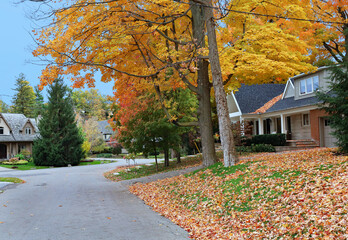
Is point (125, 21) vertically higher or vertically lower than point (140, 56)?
higher

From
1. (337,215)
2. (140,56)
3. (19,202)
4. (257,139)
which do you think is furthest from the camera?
(257,139)

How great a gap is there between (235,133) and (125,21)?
13331mm

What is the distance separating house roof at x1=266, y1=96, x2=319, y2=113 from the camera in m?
22.9

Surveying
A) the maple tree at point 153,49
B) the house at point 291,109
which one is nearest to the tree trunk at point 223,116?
the maple tree at point 153,49

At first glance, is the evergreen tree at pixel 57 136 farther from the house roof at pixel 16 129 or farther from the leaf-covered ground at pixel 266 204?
the leaf-covered ground at pixel 266 204

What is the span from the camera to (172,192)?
11508 millimetres

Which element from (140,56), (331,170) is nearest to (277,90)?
(140,56)

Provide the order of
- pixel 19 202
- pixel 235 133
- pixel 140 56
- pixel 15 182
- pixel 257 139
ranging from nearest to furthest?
pixel 19 202 < pixel 140 56 < pixel 15 182 < pixel 235 133 < pixel 257 139

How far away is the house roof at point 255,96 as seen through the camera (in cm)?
3209

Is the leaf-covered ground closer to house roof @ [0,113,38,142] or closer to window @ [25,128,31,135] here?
house roof @ [0,113,38,142]

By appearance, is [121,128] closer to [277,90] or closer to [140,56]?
[140,56]

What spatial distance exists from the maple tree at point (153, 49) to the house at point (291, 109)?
15.9 ft

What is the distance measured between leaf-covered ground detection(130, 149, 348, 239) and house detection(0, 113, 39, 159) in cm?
4214

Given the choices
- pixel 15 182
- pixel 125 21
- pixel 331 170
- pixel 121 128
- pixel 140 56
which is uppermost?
pixel 125 21
